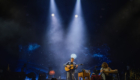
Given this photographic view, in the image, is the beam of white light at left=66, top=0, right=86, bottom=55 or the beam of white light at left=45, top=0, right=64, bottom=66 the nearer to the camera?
the beam of white light at left=45, top=0, right=64, bottom=66

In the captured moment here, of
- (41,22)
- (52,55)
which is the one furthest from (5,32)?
(52,55)

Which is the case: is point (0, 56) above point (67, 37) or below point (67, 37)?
below

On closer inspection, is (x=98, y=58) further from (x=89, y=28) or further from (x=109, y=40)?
(x=89, y=28)

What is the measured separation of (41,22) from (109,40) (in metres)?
8.47

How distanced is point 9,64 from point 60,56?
565 centimetres

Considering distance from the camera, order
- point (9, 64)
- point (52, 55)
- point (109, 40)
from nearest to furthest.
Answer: point (9, 64) < point (109, 40) < point (52, 55)

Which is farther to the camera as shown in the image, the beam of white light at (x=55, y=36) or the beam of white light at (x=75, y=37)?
the beam of white light at (x=75, y=37)

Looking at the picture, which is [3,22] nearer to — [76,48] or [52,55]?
[52,55]

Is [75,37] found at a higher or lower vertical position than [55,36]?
lower

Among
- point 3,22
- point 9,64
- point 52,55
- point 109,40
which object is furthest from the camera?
point 52,55

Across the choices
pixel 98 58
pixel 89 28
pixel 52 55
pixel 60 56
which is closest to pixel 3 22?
pixel 52 55

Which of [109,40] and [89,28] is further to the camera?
[89,28]

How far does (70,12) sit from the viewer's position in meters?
14.1

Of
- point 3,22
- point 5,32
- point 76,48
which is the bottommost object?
point 76,48
